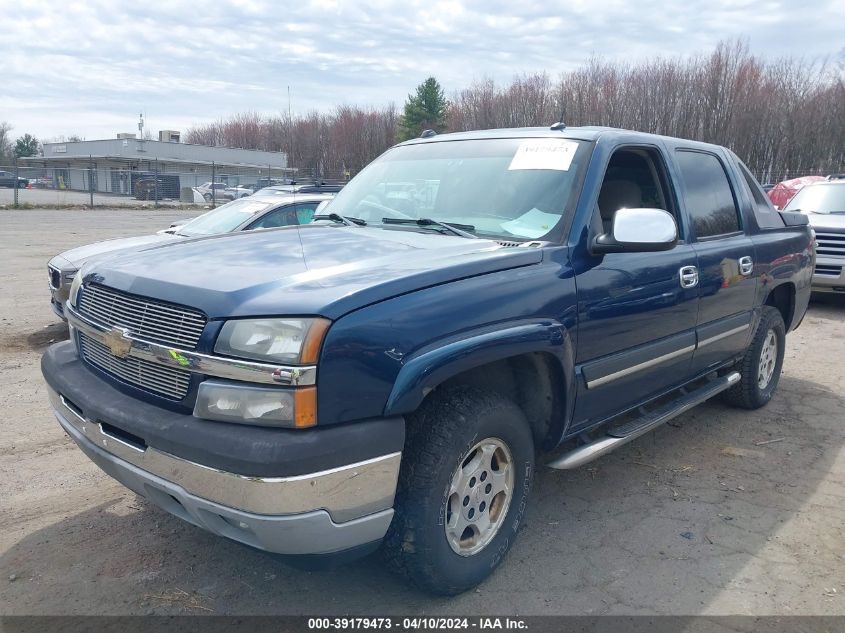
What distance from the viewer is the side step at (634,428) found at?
10.4ft

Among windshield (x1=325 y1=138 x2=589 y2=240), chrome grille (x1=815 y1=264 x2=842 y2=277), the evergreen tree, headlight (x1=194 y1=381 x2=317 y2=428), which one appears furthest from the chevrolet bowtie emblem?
the evergreen tree

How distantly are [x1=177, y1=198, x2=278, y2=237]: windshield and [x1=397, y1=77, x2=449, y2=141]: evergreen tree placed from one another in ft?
172

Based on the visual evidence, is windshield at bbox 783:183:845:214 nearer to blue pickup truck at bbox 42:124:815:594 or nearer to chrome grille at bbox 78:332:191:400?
blue pickup truck at bbox 42:124:815:594

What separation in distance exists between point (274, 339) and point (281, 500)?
0.51 m

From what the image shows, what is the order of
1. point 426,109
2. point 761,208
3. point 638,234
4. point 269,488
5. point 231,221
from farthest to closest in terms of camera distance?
point 426,109, point 231,221, point 761,208, point 638,234, point 269,488

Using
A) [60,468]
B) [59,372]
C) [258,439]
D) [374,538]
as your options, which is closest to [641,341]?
[374,538]

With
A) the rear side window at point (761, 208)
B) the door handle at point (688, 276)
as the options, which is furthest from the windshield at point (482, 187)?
the rear side window at point (761, 208)

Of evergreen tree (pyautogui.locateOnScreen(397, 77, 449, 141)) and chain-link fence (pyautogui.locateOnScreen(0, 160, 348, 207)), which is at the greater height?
evergreen tree (pyautogui.locateOnScreen(397, 77, 449, 141))

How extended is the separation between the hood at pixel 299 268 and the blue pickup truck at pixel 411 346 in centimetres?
1

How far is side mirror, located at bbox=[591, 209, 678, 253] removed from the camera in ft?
10.0

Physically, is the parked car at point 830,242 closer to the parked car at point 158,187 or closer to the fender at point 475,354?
the fender at point 475,354

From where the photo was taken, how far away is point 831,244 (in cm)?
931

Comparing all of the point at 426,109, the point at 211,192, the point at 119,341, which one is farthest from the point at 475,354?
the point at 426,109

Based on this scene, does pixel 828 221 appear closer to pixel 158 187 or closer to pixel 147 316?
pixel 147 316
